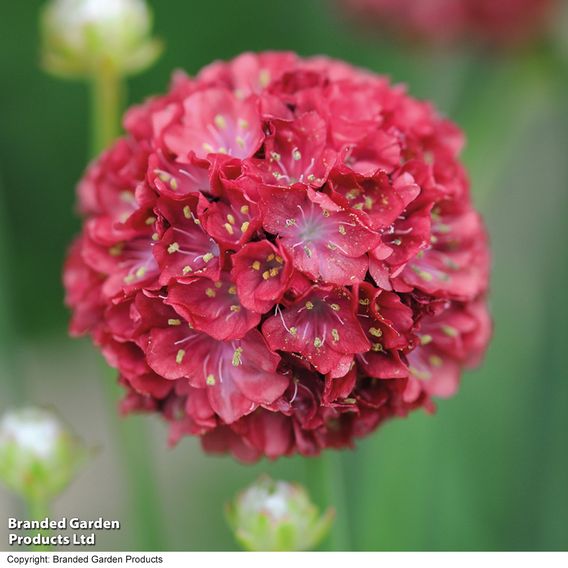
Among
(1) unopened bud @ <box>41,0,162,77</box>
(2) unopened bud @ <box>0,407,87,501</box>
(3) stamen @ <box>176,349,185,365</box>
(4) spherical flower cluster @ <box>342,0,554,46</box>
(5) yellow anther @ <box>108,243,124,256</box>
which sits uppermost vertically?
(4) spherical flower cluster @ <box>342,0,554,46</box>

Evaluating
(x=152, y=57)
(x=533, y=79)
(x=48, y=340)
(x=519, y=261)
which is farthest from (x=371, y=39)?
(x=48, y=340)

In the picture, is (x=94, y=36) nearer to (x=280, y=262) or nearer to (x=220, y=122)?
(x=220, y=122)

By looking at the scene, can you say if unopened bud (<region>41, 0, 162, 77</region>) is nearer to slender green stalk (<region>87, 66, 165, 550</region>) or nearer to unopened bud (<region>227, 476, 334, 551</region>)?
slender green stalk (<region>87, 66, 165, 550</region>)

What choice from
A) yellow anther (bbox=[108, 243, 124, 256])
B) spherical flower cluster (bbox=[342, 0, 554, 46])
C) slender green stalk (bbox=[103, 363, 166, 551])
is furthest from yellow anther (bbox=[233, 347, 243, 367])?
spherical flower cluster (bbox=[342, 0, 554, 46])

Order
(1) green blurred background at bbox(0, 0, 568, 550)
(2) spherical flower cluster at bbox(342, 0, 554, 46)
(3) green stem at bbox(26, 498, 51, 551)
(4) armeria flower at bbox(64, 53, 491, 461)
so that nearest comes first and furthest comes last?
(4) armeria flower at bbox(64, 53, 491, 461), (3) green stem at bbox(26, 498, 51, 551), (1) green blurred background at bbox(0, 0, 568, 550), (2) spherical flower cluster at bbox(342, 0, 554, 46)

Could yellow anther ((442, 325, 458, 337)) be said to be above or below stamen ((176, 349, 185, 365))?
above

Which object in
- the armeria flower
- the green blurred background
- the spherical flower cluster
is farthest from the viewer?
the spherical flower cluster

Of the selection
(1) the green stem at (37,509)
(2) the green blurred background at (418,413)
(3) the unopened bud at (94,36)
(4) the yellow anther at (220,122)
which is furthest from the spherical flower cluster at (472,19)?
(1) the green stem at (37,509)

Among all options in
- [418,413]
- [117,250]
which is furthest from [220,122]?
[418,413]
